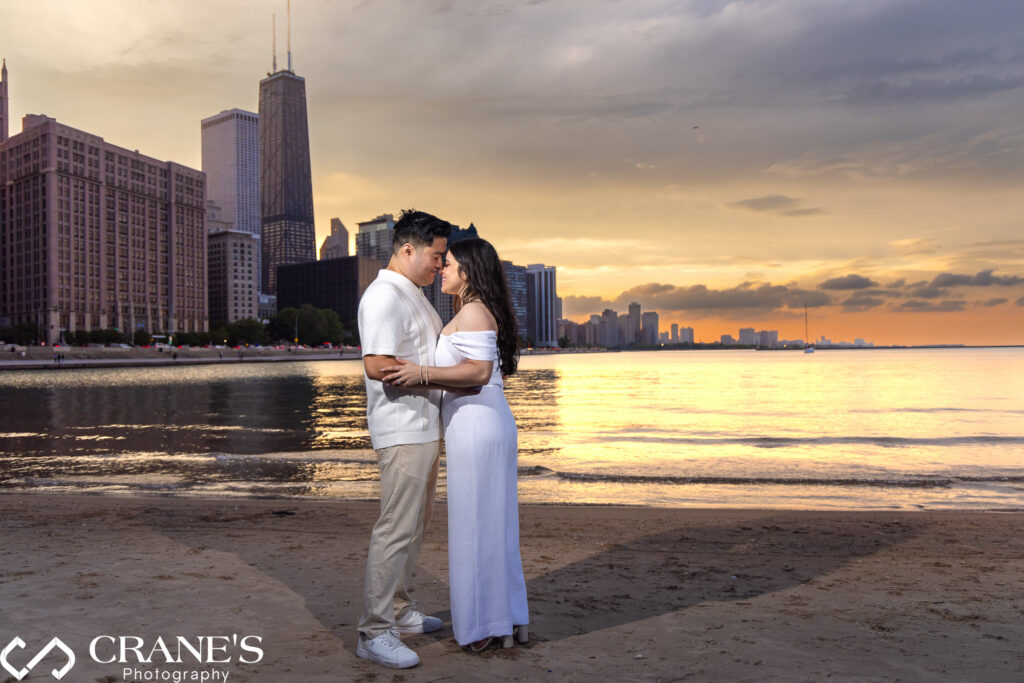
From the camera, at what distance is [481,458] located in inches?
163

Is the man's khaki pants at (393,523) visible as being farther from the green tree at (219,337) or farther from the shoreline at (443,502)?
the green tree at (219,337)

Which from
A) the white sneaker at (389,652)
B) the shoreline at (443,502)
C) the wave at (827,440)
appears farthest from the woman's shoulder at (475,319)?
the wave at (827,440)

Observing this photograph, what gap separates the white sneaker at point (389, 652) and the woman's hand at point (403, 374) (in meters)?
1.56

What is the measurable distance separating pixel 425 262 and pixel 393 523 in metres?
1.59

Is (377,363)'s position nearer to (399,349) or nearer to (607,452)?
(399,349)

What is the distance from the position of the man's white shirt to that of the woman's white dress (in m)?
0.11

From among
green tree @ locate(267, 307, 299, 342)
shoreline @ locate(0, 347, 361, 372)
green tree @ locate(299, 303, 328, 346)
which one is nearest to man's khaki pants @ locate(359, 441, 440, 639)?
shoreline @ locate(0, 347, 361, 372)

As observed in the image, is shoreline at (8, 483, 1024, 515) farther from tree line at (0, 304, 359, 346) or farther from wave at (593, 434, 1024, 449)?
tree line at (0, 304, 359, 346)

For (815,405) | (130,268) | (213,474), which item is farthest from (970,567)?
(130,268)

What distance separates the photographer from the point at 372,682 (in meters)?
3.85

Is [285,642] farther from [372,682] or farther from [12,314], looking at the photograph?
[12,314]

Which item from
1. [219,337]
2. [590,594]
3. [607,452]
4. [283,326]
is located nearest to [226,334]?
[219,337]

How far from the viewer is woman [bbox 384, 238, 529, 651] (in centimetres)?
411

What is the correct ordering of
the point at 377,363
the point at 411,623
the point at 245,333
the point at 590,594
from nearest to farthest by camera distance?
the point at 377,363 < the point at 411,623 < the point at 590,594 < the point at 245,333
